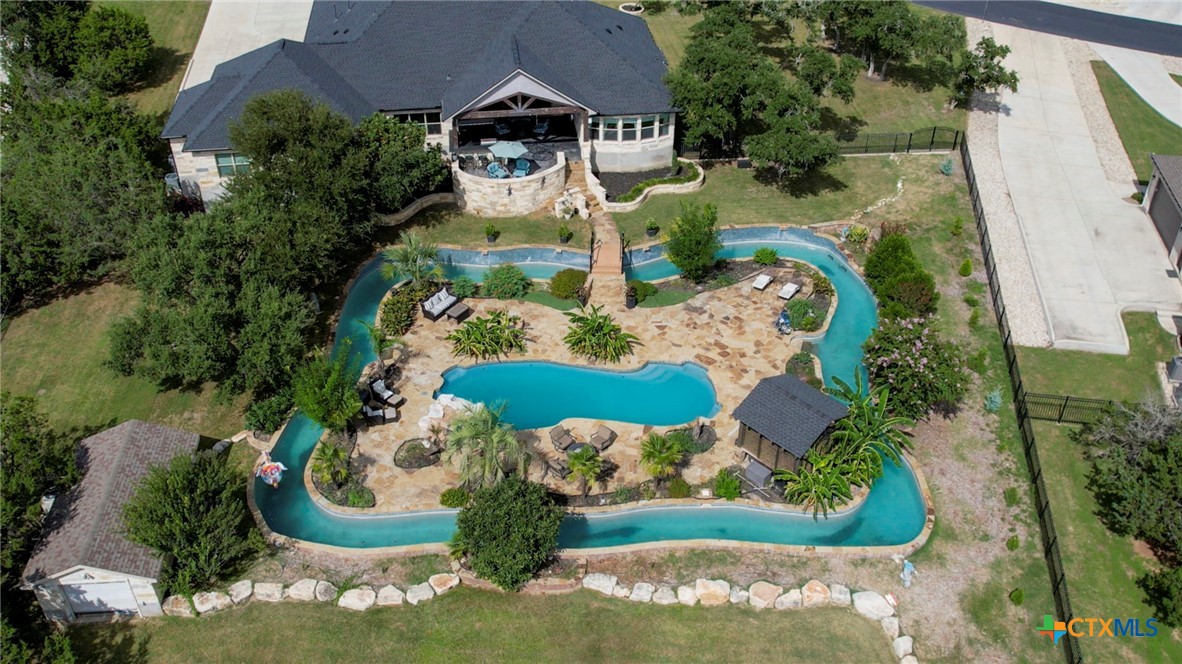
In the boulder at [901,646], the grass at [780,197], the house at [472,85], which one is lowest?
the boulder at [901,646]

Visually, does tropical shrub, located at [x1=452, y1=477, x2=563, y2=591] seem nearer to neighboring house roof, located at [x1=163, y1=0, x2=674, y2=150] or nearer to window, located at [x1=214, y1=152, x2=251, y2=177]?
neighboring house roof, located at [x1=163, y1=0, x2=674, y2=150]

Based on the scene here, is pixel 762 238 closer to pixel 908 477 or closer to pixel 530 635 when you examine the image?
pixel 908 477

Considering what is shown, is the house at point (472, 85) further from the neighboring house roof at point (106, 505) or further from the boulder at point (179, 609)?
the boulder at point (179, 609)

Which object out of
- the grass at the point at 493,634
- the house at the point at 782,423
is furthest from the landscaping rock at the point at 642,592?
the house at the point at 782,423

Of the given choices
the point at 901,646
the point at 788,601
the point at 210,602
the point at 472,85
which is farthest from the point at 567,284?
the point at 901,646

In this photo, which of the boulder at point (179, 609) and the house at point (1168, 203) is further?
the house at point (1168, 203)

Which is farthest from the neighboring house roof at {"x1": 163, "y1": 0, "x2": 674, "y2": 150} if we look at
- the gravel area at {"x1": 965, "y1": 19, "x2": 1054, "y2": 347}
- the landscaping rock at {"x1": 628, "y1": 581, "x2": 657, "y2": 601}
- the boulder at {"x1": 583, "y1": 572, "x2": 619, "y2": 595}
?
the landscaping rock at {"x1": 628, "y1": 581, "x2": 657, "y2": 601}
